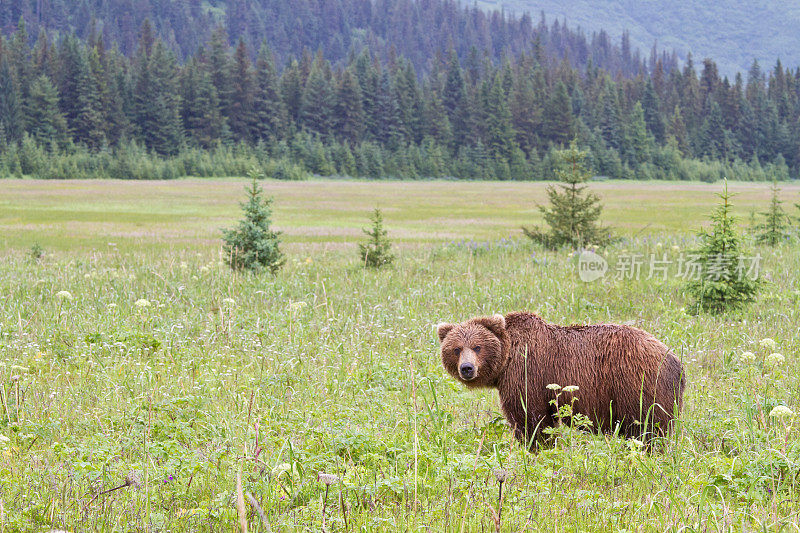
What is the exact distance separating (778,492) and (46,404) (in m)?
5.29

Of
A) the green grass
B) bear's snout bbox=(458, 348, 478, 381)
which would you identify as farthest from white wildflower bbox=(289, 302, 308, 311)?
the green grass

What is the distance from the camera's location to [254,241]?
44.7ft

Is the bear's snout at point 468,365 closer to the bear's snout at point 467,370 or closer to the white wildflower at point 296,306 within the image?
the bear's snout at point 467,370

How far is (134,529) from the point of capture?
364 centimetres

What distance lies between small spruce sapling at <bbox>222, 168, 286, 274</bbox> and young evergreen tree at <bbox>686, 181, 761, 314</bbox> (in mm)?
7342

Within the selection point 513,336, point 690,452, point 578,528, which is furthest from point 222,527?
point 690,452

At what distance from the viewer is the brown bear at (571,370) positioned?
200 inches

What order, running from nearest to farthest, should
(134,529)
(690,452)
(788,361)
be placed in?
1. (134,529)
2. (690,452)
3. (788,361)

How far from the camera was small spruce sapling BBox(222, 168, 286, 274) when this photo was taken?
44.5 ft

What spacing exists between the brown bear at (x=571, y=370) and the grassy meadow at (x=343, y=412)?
0.66 ft

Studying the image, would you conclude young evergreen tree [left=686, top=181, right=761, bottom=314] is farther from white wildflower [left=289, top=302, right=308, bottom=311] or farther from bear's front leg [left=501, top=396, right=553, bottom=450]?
bear's front leg [left=501, top=396, right=553, bottom=450]

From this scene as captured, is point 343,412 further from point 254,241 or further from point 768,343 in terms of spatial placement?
point 254,241

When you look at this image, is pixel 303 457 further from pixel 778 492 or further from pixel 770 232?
pixel 770 232

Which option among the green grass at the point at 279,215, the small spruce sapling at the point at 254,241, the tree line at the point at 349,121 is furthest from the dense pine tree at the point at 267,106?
the small spruce sapling at the point at 254,241
